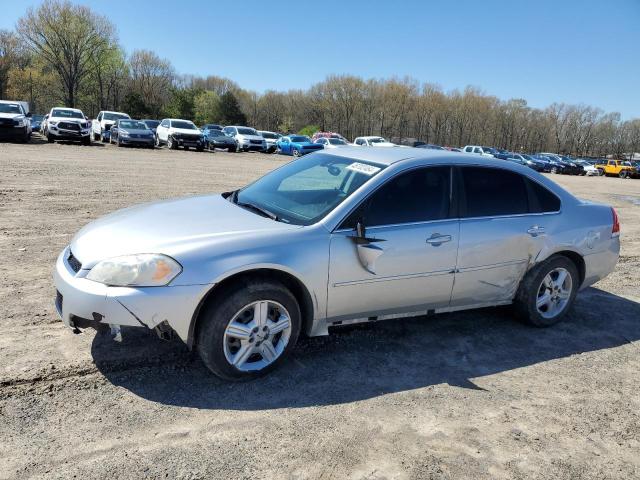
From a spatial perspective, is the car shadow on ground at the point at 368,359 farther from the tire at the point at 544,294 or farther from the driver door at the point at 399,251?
the driver door at the point at 399,251

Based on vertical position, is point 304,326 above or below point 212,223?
below

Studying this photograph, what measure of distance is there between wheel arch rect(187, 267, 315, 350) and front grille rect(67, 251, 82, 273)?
873 mm

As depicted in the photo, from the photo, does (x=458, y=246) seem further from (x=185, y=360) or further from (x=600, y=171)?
(x=600, y=171)

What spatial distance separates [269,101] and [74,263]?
106855 mm

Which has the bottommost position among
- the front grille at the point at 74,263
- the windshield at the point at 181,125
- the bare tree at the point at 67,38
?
the front grille at the point at 74,263

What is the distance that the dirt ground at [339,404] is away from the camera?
8.91ft

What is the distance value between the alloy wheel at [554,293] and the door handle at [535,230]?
44 centimetres

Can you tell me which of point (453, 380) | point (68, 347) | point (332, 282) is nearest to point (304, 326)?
point (332, 282)

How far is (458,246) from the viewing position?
13.7 feet

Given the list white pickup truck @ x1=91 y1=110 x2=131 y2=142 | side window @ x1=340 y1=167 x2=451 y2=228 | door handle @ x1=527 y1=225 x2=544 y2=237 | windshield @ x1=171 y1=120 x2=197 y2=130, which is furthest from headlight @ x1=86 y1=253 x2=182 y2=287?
white pickup truck @ x1=91 y1=110 x2=131 y2=142

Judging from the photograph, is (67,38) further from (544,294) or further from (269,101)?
(544,294)

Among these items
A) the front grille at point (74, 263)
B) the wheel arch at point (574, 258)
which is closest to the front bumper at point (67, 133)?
the front grille at point (74, 263)

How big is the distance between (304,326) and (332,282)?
1.32 feet

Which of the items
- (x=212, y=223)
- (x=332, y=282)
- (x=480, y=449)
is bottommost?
(x=480, y=449)
